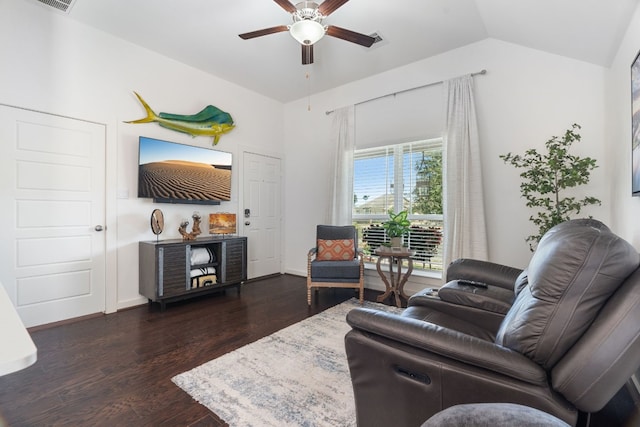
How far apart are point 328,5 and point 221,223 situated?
2729 mm

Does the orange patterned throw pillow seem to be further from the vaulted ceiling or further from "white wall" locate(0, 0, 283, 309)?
the vaulted ceiling

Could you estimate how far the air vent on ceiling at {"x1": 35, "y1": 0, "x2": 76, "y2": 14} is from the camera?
8.79 feet

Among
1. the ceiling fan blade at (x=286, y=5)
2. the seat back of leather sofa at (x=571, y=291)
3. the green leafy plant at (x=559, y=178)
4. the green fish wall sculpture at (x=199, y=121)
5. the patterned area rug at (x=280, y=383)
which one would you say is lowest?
the patterned area rug at (x=280, y=383)

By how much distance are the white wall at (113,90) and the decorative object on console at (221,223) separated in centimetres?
43

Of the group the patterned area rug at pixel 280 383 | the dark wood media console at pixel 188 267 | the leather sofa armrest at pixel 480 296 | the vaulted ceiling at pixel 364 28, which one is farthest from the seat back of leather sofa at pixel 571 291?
the dark wood media console at pixel 188 267

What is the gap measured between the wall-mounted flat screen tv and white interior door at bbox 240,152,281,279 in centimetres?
47

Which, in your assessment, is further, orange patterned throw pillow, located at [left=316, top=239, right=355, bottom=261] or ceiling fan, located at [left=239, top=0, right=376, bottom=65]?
orange patterned throw pillow, located at [left=316, top=239, right=355, bottom=261]

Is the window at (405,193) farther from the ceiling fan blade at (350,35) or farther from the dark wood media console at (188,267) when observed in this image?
the dark wood media console at (188,267)

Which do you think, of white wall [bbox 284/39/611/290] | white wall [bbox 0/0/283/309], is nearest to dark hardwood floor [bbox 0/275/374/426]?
white wall [bbox 0/0/283/309]

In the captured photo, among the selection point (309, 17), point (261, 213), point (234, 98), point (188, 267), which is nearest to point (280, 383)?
point (188, 267)

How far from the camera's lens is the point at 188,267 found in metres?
3.43

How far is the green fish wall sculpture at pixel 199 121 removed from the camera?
3529 mm

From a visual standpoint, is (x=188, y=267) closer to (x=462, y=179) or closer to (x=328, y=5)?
(x=328, y=5)

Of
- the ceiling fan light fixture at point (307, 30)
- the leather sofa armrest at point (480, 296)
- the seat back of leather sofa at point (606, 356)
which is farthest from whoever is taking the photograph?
the ceiling fan light fixture at point (307, 30)
